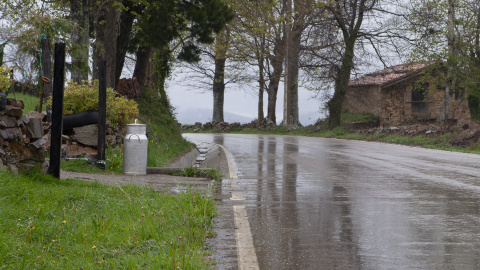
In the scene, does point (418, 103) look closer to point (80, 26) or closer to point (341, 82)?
point (341, 82)

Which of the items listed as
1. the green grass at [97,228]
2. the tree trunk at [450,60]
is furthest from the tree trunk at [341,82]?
the green grass at [97,228]

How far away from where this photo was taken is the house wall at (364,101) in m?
45.6

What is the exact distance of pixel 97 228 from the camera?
6027mm

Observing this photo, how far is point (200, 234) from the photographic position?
6.01 meters

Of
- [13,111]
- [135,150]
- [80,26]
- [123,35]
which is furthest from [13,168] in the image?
[123,35]

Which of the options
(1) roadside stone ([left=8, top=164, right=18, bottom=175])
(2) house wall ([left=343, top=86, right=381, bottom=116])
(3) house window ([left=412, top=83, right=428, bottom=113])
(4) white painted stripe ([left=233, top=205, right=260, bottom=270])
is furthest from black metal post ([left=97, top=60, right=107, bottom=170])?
(3) house window ([left=412, top=83, right=428, bottom=113])

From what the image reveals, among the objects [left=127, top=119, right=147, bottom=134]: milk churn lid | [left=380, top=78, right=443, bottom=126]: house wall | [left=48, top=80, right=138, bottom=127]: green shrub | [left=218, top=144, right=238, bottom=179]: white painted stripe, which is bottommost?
[left=218, top=144, right=238, bottom=179]: white painted stripe

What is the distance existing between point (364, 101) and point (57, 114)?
39.6 m

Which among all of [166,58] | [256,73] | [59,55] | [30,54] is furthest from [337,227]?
[256,73]

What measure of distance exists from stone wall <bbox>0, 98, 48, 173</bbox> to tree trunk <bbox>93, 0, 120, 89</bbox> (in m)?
9.13

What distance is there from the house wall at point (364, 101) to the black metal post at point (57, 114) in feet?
120

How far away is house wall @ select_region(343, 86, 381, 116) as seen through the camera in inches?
1793

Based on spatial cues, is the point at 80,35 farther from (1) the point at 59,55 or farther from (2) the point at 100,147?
(1) the point at 59,55

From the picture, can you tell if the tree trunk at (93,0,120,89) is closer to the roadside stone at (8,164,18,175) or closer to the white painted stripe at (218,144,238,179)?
the white painted stripe at (218,144,238,179)
